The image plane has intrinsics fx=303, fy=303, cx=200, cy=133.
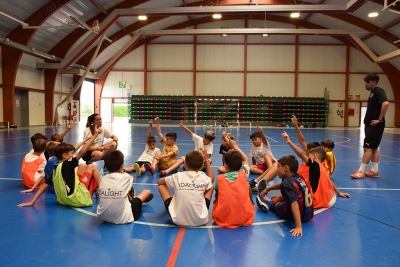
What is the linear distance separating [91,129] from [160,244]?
11.7 ft

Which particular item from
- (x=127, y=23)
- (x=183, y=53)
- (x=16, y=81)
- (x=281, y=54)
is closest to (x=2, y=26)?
(x=16, y=81)

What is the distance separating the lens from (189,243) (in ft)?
9.54

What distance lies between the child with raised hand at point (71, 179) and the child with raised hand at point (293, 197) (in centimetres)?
240

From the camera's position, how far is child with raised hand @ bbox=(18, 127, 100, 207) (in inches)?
150

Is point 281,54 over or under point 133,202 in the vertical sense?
over

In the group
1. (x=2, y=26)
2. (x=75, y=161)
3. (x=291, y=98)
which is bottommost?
(x=75, y=161)

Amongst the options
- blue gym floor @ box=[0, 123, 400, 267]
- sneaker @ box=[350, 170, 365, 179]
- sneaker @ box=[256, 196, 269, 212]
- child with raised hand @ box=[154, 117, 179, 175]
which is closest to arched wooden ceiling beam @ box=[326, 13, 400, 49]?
sneaker @ box=[350, 170, 365, 179]

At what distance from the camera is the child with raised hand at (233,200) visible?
3.33m

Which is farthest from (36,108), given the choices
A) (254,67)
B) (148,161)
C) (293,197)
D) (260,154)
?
(293,197)

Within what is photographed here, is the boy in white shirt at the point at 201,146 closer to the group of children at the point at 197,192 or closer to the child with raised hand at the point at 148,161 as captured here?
the child with raised hand at the point at 148,161

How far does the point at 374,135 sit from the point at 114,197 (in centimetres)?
509

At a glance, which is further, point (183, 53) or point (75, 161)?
point (183, 53)

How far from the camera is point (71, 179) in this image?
153 inches

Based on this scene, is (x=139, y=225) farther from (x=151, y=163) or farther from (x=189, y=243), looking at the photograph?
(x=151, y=163)
